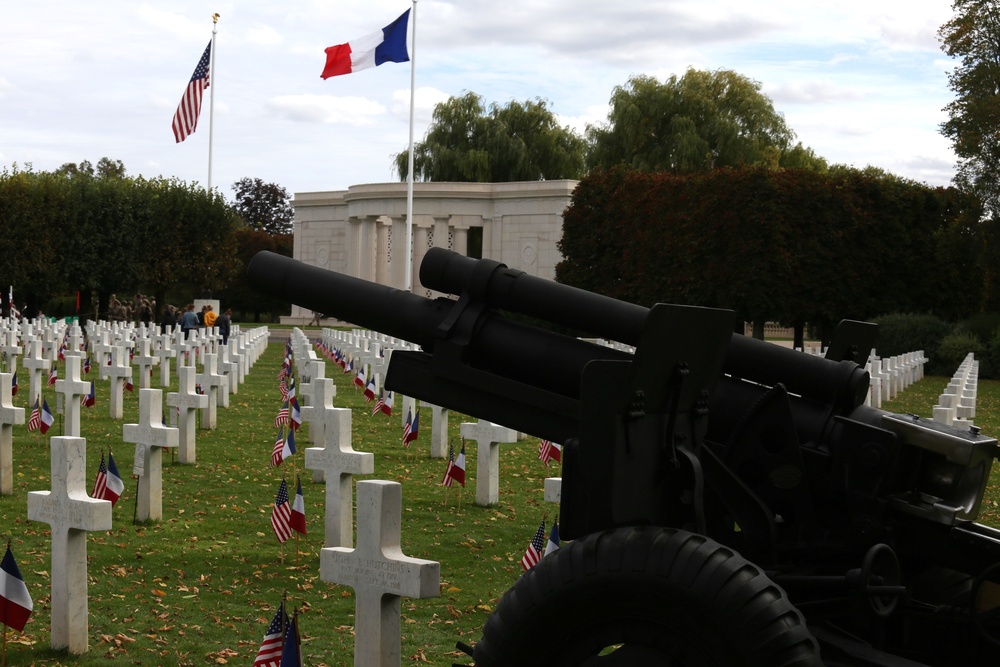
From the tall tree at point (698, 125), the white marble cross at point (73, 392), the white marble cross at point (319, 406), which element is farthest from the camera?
the tall tree at point (698, 125)

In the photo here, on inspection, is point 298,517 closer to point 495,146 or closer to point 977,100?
point 977,100

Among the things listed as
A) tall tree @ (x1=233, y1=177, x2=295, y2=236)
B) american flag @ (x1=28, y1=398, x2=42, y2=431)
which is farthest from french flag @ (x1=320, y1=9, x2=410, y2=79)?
tall tree @ (x1=233, y1=177, x2=295, y2=236)

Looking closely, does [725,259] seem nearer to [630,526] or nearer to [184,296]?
[184,296]

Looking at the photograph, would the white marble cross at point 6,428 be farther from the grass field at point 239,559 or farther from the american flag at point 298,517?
the american flag at point 298,517

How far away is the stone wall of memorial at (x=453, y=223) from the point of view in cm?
6397

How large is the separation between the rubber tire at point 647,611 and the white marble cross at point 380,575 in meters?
1.10

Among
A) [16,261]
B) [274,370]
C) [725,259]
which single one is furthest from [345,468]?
[16,261]

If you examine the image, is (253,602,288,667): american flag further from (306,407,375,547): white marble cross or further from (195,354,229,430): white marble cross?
(195,354,229,430): white marble cross

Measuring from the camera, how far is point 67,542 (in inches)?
223

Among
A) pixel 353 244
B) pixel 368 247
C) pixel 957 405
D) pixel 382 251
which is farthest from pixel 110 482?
pixel 353 244

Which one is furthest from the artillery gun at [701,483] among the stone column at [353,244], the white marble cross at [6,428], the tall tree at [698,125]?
the stone column at [353,244]

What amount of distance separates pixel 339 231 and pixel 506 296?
70.8 m

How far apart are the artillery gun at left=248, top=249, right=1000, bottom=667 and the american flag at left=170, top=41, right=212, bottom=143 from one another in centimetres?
3949

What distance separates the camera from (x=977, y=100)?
4169 cm
